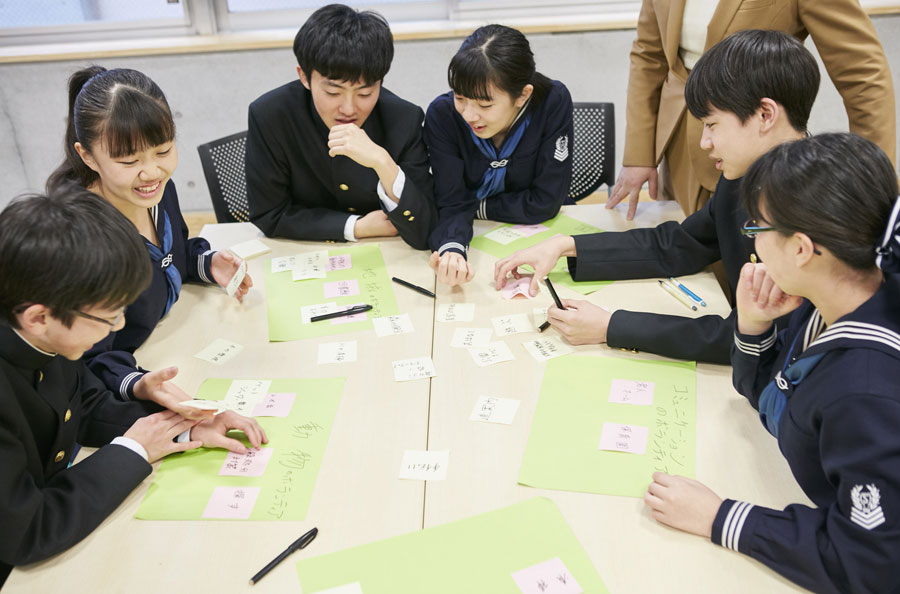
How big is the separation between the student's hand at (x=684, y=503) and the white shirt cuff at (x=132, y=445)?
93cm

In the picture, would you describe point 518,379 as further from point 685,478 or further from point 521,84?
point 521,84

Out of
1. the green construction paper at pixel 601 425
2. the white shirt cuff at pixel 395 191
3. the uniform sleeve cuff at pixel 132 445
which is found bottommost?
the green construction paper at pixel 601 425

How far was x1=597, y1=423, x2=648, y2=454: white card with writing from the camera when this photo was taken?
140cm

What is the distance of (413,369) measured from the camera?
1.66m

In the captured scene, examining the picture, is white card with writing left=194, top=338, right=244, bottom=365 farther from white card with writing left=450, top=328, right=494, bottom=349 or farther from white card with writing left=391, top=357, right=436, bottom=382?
white card with writing left=450, top=328, right=494, bottom=349

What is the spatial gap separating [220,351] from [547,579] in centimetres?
99

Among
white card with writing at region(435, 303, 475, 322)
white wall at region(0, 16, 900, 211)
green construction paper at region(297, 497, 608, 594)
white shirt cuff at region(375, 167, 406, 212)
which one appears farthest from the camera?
white wall at region(0, 16, 900, 211)

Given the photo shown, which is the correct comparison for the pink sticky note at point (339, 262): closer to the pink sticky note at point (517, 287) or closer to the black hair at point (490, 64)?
the pink sticky note at point (517, 287)

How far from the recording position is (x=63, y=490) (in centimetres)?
127

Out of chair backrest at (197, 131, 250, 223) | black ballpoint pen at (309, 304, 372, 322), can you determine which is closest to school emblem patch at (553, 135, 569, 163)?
black ballpoint pen at (309, 304, 372, 322)

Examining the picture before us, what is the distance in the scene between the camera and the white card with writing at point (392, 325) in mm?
1805

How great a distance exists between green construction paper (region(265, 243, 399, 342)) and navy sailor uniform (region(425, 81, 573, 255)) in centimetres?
33

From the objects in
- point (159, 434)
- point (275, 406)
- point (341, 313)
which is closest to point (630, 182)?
point (341, 313)

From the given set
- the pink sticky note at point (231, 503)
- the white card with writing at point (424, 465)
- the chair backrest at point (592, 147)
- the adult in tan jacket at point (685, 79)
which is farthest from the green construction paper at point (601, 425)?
the chair backrest at point (592, 147)
